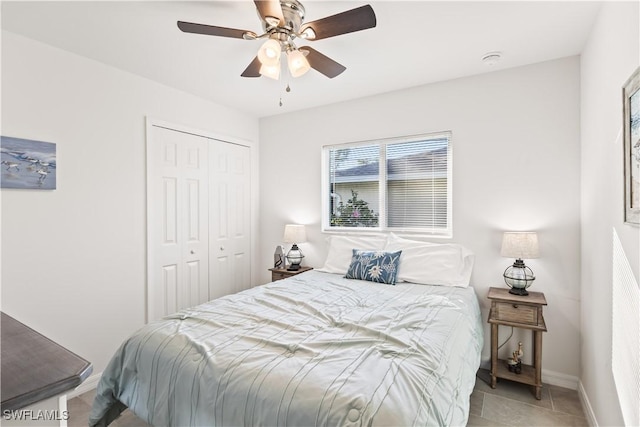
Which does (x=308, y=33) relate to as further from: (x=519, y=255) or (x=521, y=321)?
(x=521, y=321)

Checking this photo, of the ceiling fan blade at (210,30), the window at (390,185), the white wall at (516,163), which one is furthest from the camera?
the window at (390,185)

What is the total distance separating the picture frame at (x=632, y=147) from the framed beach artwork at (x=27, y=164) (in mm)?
3451

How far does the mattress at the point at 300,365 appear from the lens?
1.18 meters

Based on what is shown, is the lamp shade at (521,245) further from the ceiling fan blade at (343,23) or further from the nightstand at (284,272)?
the nightstand at (284,272)

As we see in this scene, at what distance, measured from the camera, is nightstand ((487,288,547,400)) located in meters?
2.33

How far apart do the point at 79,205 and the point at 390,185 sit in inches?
112

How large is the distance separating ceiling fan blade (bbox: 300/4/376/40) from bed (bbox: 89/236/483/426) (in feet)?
5.26

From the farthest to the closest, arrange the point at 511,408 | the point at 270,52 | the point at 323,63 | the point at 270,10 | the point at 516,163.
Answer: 1. the point at 516,163
2. the point at 511,408
3. the point at 323,63
4. the point at 270,52
5. the point at 270,10

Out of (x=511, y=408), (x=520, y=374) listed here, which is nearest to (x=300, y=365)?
(x=511, y=408)

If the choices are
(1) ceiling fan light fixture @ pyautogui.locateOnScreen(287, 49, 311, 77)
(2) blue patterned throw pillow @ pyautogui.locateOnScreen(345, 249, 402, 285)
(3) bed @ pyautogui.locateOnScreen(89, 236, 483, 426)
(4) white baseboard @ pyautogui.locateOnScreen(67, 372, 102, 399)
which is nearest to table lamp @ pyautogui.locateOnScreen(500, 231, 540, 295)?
(3) bed @ pyautogui.locateOnScreen(89, 236, 483, 426)

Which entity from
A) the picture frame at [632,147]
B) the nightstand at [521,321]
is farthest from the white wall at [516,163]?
the picture frame at [632,147]

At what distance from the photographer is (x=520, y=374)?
246 centimetres

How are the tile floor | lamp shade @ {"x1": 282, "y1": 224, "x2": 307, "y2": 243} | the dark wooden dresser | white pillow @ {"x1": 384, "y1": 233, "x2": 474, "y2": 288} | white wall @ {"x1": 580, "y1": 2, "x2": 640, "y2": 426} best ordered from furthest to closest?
1. lamp shade @ {"x1": 282, "y1": 224, "x2": 307, "y2": 243}
2. white pillow @ {"x1": 384, "y1": 233, "x2": 474, "y2": 288}
3. the tile floor
4. white wall @ {"x1": 580, "y1": 2, "x2": 640, "y2": 426}
5. the dark wooden dresser

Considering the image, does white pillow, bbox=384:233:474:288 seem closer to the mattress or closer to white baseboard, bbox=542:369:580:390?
the mattress
